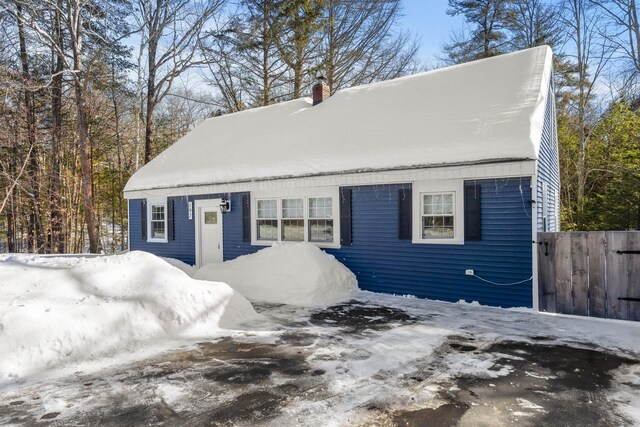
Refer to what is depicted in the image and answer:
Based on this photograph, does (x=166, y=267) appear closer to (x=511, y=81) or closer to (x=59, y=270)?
(x=59, y=270)

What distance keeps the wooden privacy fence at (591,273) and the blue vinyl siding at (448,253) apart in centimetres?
33

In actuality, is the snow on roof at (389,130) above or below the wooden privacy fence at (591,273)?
above

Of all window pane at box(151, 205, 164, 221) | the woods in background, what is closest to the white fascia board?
window pane at box(151, 205, 164, 221)

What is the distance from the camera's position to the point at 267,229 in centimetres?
1080

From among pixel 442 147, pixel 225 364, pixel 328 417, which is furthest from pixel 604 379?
pixel 442 147

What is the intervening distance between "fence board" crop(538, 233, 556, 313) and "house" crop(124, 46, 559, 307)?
0.46 ft

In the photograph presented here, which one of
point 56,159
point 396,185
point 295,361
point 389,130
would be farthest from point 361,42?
point 295,361

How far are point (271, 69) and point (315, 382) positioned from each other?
709 inches

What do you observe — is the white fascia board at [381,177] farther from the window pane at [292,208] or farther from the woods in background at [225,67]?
the woods in background at [225,67]

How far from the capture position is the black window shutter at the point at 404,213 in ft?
27.6

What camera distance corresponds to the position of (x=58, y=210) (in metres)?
18.1

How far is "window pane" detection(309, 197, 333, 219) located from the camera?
9.73 meters

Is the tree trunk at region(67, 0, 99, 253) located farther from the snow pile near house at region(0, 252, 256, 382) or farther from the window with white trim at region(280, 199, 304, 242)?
the snow pile near house at region(0, 252, 256, 382)

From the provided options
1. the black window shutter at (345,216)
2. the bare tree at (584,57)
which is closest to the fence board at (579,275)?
the black window shutter at (345,216)
